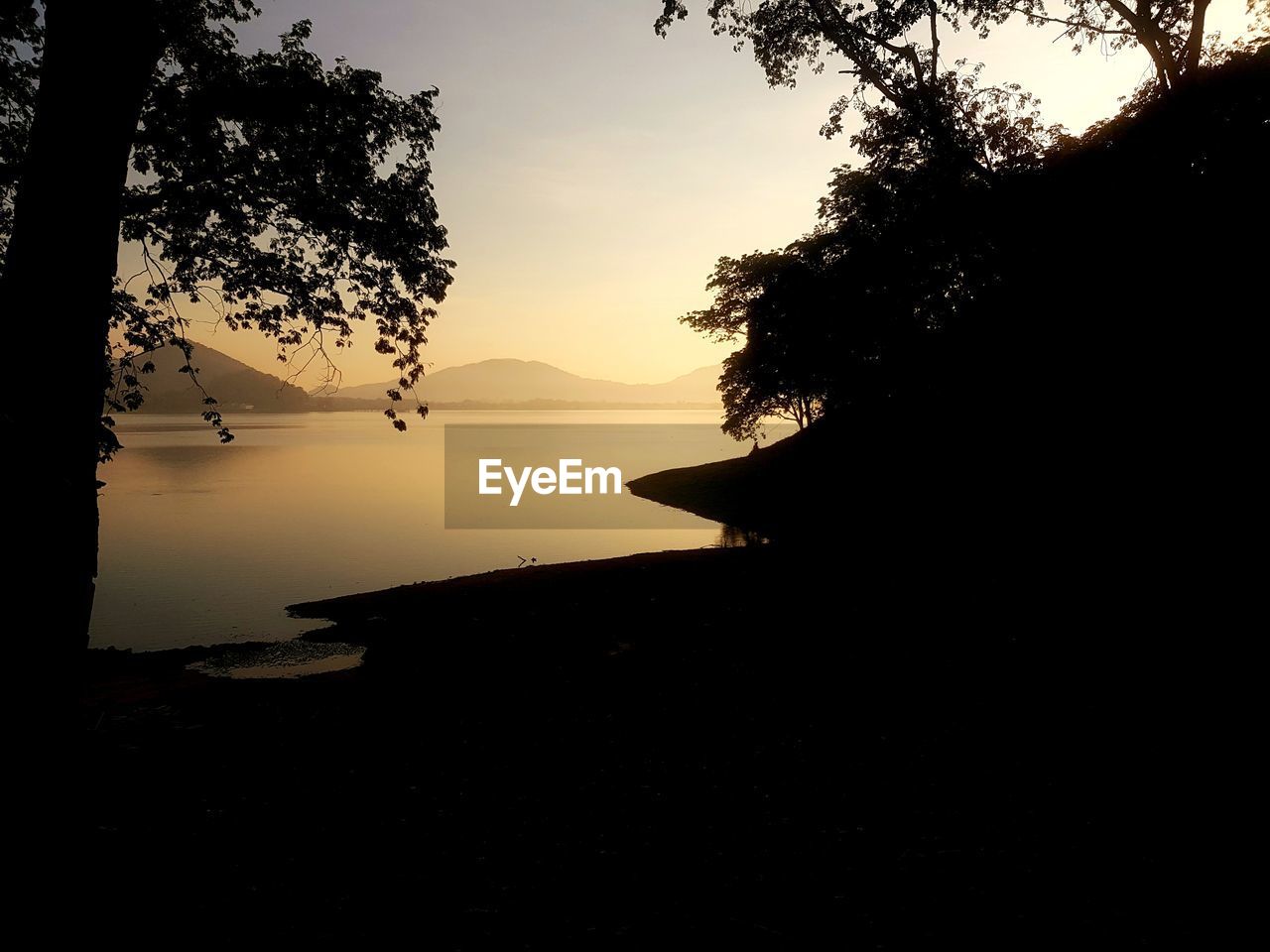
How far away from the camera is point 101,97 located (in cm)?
492

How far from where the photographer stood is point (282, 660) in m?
16.1

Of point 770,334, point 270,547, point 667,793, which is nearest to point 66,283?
point 667,793

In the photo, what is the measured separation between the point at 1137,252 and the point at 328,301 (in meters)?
22.1

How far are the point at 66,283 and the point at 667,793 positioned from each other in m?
7.23

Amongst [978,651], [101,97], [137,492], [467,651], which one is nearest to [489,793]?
[467,651]

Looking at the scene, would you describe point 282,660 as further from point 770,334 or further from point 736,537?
point 770,334

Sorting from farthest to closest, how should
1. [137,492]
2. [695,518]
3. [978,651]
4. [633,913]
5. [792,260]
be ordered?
[137,492]
[792,260]
[695,518]
[978,651]
[633,913]

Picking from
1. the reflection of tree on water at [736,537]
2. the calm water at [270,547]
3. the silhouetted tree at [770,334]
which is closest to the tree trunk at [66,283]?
the calm water at [270,547]

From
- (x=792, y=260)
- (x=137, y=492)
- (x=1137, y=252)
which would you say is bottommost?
(x=137, y=492)

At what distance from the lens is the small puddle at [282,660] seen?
15.0m

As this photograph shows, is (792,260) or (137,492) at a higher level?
(792,260)

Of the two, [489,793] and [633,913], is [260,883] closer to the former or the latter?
[489,793]

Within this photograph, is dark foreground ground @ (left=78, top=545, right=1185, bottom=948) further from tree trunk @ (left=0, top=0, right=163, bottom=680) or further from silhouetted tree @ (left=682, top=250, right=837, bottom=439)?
silhouetted tree @ (left=682, top=250, right=837, bottom=439)

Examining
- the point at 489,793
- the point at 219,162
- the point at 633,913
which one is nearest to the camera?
the point at 633,913
